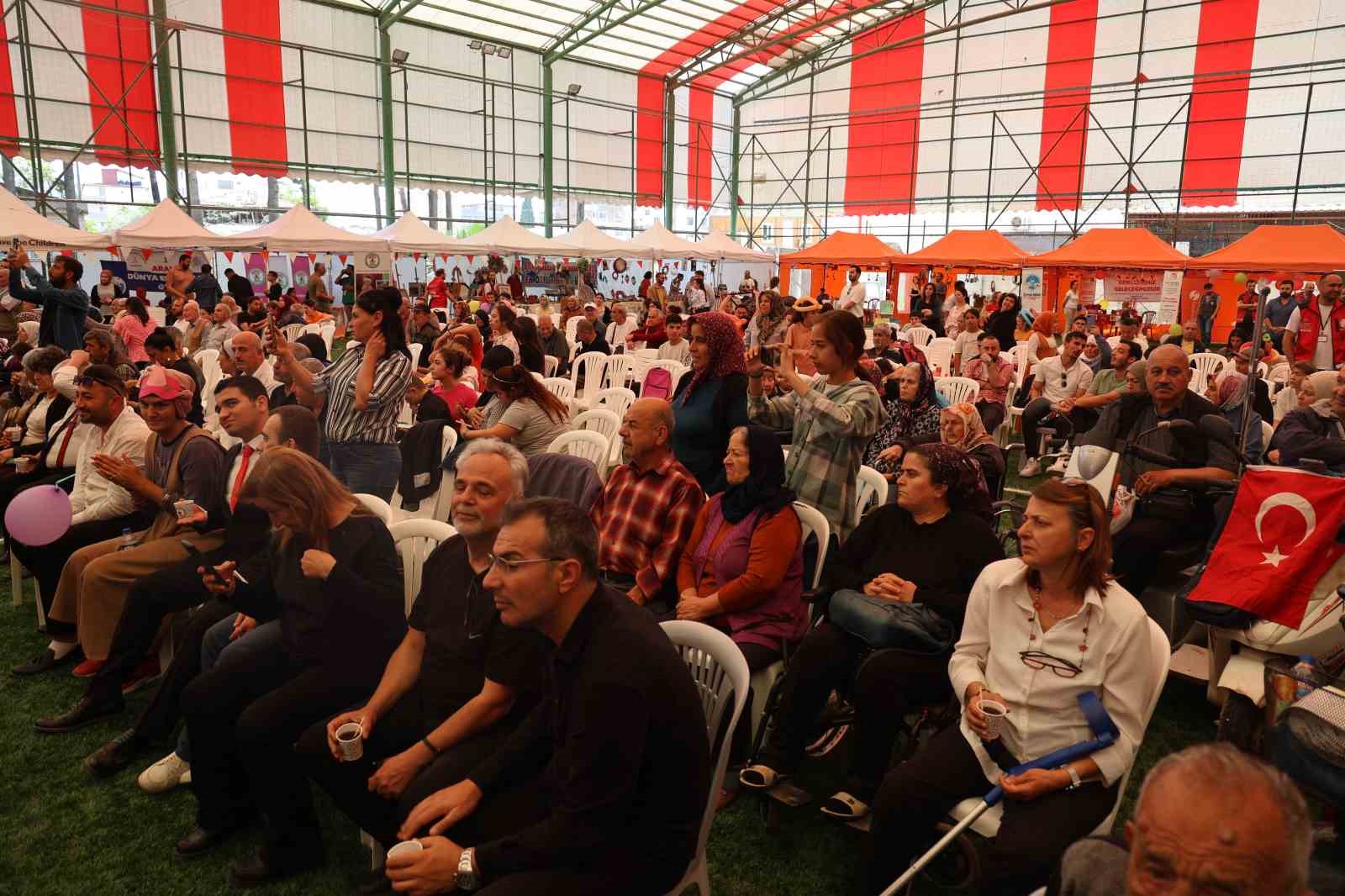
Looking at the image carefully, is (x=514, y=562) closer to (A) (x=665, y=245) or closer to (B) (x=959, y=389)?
(B) (x=959, y=389)

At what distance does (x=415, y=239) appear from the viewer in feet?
51.4

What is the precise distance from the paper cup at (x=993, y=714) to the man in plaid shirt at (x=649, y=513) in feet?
4.15

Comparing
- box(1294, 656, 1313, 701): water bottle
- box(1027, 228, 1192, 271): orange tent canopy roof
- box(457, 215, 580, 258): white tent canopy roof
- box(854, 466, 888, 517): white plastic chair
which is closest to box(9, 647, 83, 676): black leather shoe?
box(854, 466, 888, 517): white plastic chair

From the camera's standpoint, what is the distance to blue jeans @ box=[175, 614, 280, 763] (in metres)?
2.71

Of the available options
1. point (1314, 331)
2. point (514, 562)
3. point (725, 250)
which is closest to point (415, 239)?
point (725, 250)

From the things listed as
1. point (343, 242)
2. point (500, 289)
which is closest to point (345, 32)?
point (500, 289)

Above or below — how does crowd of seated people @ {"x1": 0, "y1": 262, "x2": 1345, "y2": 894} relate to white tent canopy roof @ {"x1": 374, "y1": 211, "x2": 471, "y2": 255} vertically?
below

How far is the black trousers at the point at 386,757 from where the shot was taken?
85.7 inches

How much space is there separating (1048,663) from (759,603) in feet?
3.20

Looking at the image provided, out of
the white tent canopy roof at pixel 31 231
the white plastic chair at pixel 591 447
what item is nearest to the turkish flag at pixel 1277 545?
the white plastic chair at pixel 591 447

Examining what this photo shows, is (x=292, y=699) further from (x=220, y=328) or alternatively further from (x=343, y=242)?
(x=343, y=242)

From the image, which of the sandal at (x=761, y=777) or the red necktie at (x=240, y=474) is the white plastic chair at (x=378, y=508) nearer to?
the red necktie at (x=240, y=474)

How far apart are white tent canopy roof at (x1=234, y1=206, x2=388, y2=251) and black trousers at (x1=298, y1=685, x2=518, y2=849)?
13.3m

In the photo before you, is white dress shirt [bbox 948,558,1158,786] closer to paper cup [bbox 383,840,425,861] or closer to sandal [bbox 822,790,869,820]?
sandal [bbox 822,790,869,820]
